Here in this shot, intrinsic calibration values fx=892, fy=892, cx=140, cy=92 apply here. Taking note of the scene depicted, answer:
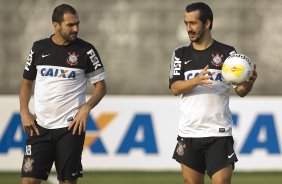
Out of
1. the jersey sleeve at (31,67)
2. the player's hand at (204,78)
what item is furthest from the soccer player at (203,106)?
the jersey sleeve at (31,67)

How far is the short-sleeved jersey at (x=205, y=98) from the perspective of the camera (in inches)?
303

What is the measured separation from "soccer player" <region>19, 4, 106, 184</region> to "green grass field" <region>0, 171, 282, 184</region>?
3.41m

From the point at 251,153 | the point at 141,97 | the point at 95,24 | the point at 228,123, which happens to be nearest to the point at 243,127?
the point at 251,153

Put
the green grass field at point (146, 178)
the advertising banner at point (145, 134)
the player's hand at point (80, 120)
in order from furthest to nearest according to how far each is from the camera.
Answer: the advertising banner at point (145, 134) → the green grass field at point (146, 178) → the player's hand at point (80, 120)

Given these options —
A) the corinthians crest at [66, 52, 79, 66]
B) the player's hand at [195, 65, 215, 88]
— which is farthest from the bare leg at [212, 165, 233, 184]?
the corinthians crest at [66, 52, 79, 66]

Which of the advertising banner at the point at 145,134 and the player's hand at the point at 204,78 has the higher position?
the player's hand at the point at 204,78

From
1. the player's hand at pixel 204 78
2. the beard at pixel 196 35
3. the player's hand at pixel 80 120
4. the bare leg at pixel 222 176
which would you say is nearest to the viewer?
→ the player's hand at pixel 204 78

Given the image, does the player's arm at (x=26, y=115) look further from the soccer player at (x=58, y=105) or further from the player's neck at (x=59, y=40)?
the player's neck at (x=59, y=40)

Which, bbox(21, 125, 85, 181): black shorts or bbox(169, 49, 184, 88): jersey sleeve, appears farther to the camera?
bbox(21, 125, 85, 181): black shorts

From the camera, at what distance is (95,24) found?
532 inches

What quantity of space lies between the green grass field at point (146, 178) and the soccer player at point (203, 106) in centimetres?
381

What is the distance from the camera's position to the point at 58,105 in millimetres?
8047

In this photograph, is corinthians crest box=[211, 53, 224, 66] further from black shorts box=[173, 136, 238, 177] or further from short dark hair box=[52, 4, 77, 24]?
short dark hair box=[52, 4, 77, 24]

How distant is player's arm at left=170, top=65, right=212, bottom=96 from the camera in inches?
289
